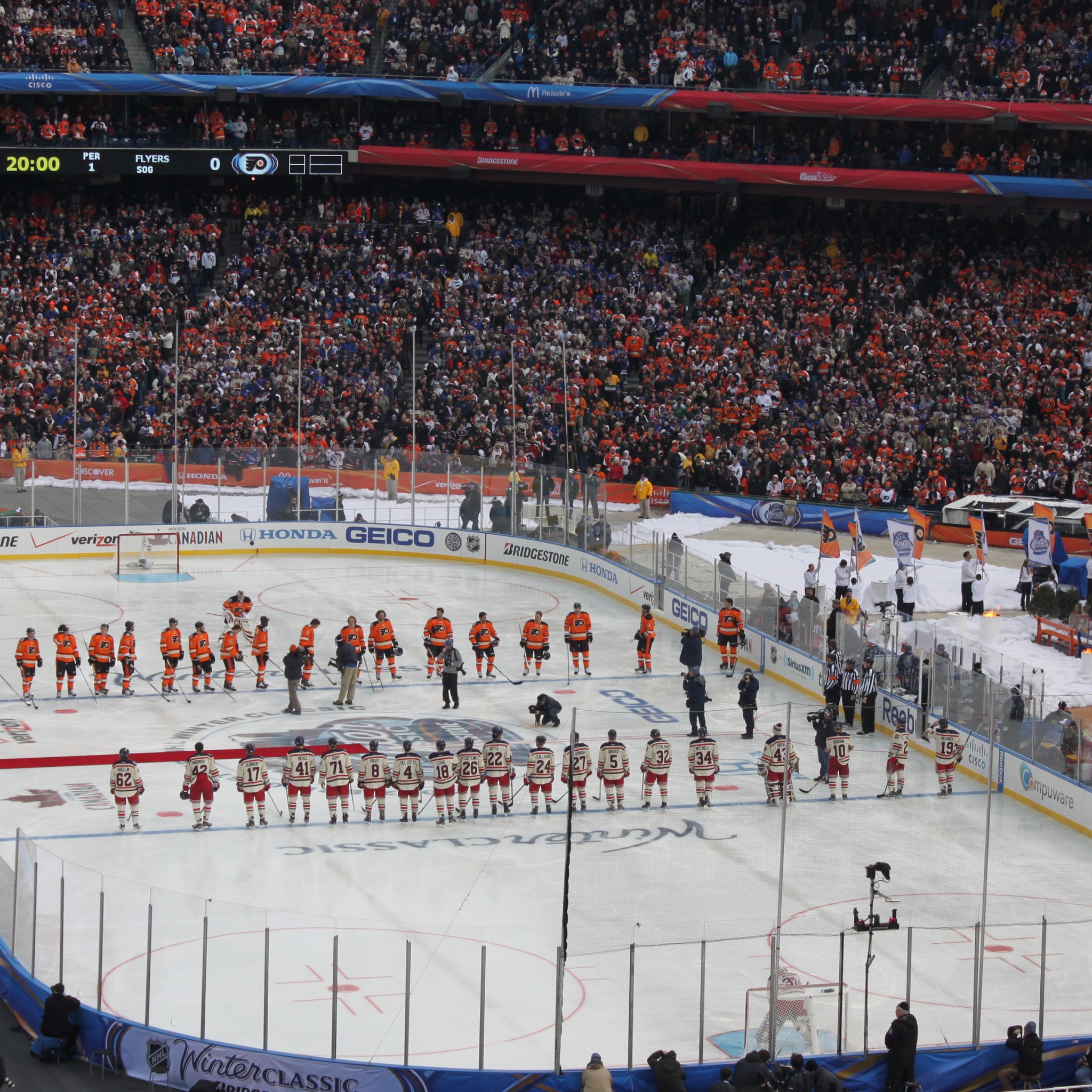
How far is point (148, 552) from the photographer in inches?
1420

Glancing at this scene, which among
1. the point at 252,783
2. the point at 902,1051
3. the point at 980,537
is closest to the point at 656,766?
the point at 252,783

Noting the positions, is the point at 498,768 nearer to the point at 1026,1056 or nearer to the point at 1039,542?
the point at 1026,1056

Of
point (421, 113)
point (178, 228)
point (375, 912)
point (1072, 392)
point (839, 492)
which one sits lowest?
point (375, 912)

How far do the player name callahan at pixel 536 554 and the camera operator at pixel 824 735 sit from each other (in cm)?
1323

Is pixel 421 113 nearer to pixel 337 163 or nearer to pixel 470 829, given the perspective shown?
pixel 337 163

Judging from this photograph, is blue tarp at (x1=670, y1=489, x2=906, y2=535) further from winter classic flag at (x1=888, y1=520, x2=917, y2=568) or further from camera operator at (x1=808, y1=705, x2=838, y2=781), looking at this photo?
camera operator at (x1=808, y1=705, x2=838, y2=781)

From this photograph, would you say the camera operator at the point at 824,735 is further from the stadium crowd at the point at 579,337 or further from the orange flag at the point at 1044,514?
the stadium crowd at the point at 579,337

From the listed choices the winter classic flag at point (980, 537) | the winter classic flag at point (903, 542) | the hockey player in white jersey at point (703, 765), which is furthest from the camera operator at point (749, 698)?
the winter classic flag at point (980, 537)

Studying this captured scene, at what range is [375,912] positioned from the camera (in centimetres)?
1820

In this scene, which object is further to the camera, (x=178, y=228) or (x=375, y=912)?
(x=178, y=228)

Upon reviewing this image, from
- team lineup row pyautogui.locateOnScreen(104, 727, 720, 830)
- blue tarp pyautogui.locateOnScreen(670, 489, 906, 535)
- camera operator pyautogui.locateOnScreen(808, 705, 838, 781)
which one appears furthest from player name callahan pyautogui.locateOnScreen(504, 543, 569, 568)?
team lineup row pyautogui.locateOnScreen(104, 727, 720, 830)

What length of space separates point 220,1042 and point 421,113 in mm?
39500

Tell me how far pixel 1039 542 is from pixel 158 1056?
22657mm

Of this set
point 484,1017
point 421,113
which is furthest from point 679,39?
point 484,1017
